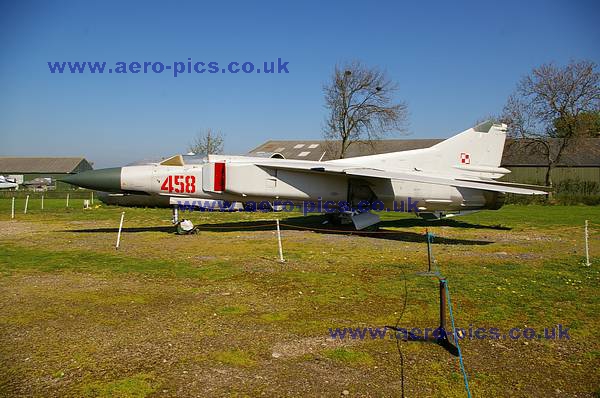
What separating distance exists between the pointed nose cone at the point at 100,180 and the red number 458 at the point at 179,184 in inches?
49.8

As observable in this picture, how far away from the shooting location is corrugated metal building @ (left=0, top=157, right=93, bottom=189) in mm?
72938

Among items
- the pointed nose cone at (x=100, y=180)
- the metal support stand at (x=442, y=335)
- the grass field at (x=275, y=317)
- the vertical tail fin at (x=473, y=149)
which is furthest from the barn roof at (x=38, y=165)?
the metal support stand at (x=442, y=335)

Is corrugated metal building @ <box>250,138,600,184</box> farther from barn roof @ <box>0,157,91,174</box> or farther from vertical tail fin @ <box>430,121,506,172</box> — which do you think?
barn roof @ <box>0,157,91,174</box>

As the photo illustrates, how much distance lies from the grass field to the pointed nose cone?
162cm

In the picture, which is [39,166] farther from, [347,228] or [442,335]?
[442,335]

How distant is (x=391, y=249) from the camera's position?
1129 cm

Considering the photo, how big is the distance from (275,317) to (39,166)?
8351 cm

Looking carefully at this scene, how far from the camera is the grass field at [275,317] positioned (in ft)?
13.2

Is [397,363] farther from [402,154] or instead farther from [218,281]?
[402,154]

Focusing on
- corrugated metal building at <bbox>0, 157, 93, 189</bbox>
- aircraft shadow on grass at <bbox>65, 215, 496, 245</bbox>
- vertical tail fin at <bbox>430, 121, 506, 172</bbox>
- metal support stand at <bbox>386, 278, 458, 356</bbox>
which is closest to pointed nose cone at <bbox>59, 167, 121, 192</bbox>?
aircraft shadow on grass at <bbox>65, 215, 496, 245</bbox>

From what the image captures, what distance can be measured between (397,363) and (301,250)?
6.63m

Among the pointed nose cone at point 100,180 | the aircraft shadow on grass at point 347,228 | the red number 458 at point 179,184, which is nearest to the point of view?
the pointed nose cone at point 100,180

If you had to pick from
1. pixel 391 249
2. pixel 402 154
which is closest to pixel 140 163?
pixel 391 249

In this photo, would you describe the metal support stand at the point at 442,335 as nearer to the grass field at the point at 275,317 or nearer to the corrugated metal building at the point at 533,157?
the grass field at the point at 275,317
